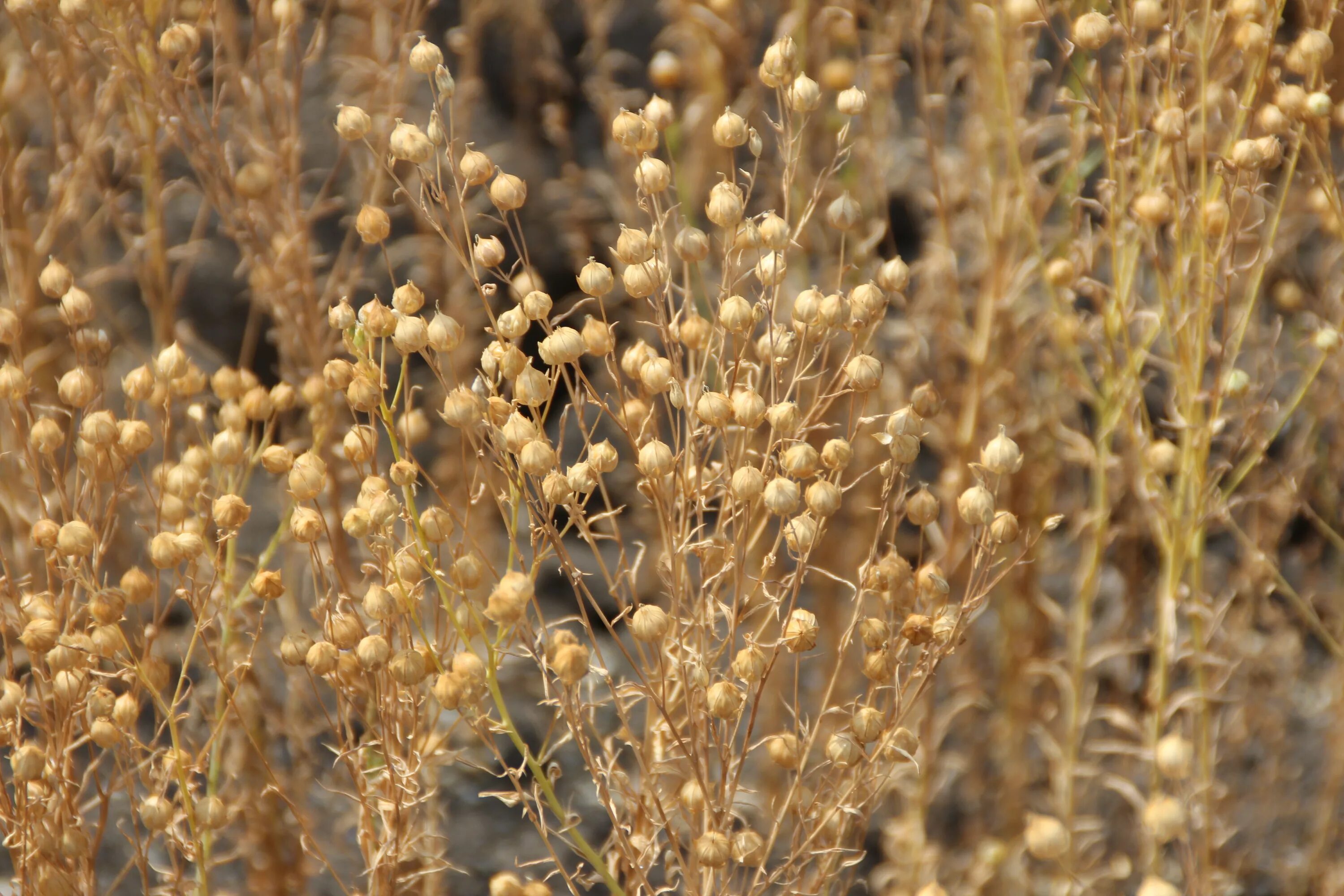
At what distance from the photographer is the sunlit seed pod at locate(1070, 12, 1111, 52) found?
902mm

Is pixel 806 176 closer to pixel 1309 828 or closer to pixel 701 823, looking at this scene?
pixel 701 823

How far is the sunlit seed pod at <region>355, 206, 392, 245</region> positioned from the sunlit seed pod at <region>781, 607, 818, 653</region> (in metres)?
0.39

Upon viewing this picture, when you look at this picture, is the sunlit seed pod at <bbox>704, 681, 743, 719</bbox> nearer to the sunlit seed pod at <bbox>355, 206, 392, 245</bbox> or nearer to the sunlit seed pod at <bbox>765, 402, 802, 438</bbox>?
the sunlit seed pod at <bbox>765, 402, 802, 438</bbox>

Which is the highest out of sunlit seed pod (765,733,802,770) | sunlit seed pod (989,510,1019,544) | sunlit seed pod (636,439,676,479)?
sunlit seed pod (636,439,676,479)

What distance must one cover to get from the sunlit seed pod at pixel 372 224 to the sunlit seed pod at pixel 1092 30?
0.58m

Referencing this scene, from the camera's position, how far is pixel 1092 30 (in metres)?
0.90

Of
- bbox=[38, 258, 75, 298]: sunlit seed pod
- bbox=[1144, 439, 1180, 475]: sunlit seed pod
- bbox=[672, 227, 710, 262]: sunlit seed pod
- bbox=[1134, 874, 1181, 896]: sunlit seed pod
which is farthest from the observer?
bbox=[1144, 439, 1180, 475]: sunlit seed pod

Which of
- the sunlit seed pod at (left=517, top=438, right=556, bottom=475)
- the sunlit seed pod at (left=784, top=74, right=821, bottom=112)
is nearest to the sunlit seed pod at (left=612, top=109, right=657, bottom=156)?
the sunlit seed pod at (left=784, top=74, right=821, bottom=112)

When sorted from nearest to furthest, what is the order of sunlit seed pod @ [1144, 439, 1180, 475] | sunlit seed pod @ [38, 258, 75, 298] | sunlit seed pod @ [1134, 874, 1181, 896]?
sunlit seed pod @ [1134, 874, 1181, 896]
sunlit seed pod @ [38, 258, 75, 298]
sunlit seed pod @ [1144, 439, 1180, 475]

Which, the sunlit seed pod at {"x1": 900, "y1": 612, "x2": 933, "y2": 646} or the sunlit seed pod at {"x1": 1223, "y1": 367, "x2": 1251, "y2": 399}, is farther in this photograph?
the sunlit seed pod at {"x1": 1223, "y1": 367, "x2": 1251, "y2": 399}

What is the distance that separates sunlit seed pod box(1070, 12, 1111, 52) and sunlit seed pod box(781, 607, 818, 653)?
54 centimetres

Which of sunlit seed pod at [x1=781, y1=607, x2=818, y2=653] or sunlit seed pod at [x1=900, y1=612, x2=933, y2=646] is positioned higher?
sunlit seed pod at [x1=781, y1=607, x2=818, y2=653]

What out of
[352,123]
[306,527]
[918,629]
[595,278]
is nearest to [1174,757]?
[918,629]

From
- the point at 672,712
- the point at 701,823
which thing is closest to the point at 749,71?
the point at 672,712
